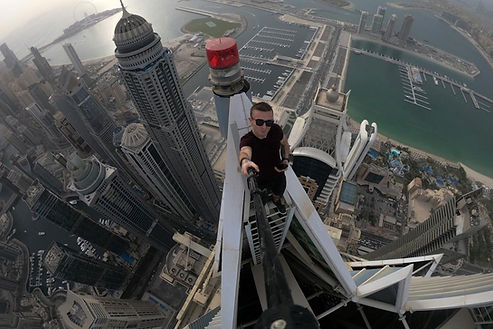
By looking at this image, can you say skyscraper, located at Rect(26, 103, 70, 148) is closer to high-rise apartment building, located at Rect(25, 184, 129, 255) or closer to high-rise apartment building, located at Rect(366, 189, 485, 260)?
high-rise apartment building, located at Rect(25, 184, 129, 255)

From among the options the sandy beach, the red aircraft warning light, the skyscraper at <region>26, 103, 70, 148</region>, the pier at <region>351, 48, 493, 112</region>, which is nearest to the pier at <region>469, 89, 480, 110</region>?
the pier at <region>351, 48, 493, 112</region>

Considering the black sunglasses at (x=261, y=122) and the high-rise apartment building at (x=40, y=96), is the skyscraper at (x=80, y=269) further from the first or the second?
the high-rise apartment building at (x=40, y=96)

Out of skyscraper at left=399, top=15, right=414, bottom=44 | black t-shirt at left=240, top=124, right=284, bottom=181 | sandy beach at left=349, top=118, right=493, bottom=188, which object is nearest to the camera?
black t-shirt at left=240, top=124, right=284, bottom=181

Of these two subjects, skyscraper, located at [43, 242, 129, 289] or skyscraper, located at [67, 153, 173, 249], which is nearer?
skyscraper, located at [67, 153, 173, 249]

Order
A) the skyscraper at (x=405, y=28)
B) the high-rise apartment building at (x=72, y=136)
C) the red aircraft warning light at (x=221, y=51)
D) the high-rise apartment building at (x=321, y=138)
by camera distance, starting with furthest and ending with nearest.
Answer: the skyscraper at (x=405, y=28) < the high-rise apartment building at (x=72, y=136) < the high-rise apartment building at (x=321, y=138) < the red aircraft warning light at (x=221, y=51)

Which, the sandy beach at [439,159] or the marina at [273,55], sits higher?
the marina at [273,55]

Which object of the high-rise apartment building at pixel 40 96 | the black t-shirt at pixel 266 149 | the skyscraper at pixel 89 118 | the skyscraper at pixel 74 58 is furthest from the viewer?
the skyscraper at pixel 74 58

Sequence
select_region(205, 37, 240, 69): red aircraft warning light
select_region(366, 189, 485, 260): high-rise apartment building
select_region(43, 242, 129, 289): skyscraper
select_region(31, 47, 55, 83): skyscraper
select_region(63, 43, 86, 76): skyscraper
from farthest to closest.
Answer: select_region(63, 43, 86, 76): skyscraper < select_region(31, 47, 55, 83): skyscraper < select_region(43, 242, 129, 289): skyscraper < select_region(205, 37, 240, 69): red aircraft warning light < select_region(366, 189, 485, 260): high-rise apartment building

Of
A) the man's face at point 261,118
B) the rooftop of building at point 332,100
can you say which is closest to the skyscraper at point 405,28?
the rooftop of building at point 332,100
